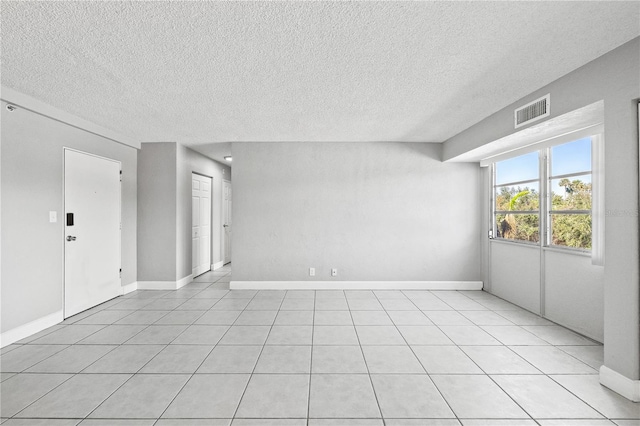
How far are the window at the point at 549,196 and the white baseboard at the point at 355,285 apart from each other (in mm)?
1137

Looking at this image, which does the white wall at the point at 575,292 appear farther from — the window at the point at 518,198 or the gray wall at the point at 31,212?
the gray wall at the point at 31,212

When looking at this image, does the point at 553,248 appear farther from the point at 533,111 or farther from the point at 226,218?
the point at 226,218

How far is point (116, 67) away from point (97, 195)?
101 inches

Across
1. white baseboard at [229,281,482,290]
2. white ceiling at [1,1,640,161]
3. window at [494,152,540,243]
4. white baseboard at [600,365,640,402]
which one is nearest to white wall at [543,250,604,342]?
window at [494,152,540,243]

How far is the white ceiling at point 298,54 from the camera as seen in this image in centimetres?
173

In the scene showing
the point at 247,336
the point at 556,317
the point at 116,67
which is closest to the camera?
the point at 116,67

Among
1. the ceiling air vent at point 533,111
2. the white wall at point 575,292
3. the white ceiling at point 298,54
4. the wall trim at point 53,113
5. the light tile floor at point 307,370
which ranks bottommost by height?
the light tile floor at point 307,370

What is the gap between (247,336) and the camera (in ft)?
10.1

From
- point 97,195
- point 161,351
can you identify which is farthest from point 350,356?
point 97,195

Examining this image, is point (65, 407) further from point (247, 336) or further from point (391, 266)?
point (391, 266)

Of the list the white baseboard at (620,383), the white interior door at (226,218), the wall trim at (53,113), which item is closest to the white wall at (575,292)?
the white baseboard at (620,383)

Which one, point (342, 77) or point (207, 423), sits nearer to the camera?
point (207, 423)

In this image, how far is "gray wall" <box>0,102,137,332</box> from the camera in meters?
2.86

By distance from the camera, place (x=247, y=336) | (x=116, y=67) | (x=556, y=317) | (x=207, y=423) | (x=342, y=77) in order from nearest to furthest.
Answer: (x=207, y=423), (x=116, y=67), (x=342, y=77), (x=247, y=336), (x=556, y=317)
